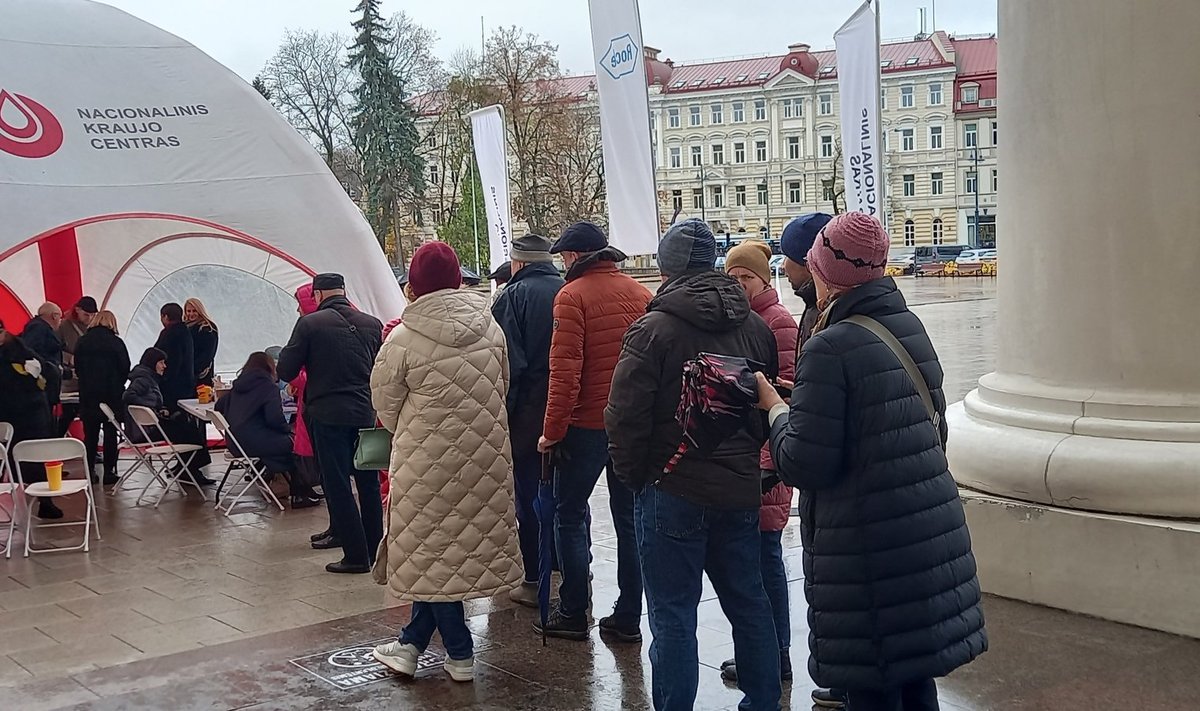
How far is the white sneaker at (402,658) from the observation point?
5195mm

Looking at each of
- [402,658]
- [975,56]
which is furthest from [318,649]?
[975,56]

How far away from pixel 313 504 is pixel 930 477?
7.21 meters

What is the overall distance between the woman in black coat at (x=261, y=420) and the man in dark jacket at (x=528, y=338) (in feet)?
12.5

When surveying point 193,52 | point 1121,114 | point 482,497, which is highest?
point 193,52

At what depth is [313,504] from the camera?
32.0 ft

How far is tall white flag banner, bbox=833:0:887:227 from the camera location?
29.5 feet

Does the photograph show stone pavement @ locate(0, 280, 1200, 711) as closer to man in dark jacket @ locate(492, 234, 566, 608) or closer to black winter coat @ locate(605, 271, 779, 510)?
man in dark jacket @ locate(492, 234, 566, 608)

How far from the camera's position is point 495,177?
43.8 feet

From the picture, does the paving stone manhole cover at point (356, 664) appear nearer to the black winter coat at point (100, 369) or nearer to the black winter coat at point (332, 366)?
the black winter coat at point (332, 366)

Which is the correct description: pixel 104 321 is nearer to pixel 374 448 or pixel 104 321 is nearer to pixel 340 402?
pixel 340 402

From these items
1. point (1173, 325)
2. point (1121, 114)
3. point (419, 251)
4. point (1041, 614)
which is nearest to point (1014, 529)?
point (1041, 614)

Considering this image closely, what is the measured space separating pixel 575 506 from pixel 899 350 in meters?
2.62

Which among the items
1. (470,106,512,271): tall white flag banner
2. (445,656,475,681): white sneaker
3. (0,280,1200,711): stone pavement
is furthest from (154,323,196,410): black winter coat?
(445,656,475,681): white sneaker

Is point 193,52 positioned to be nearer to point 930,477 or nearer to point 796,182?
point 930,477
